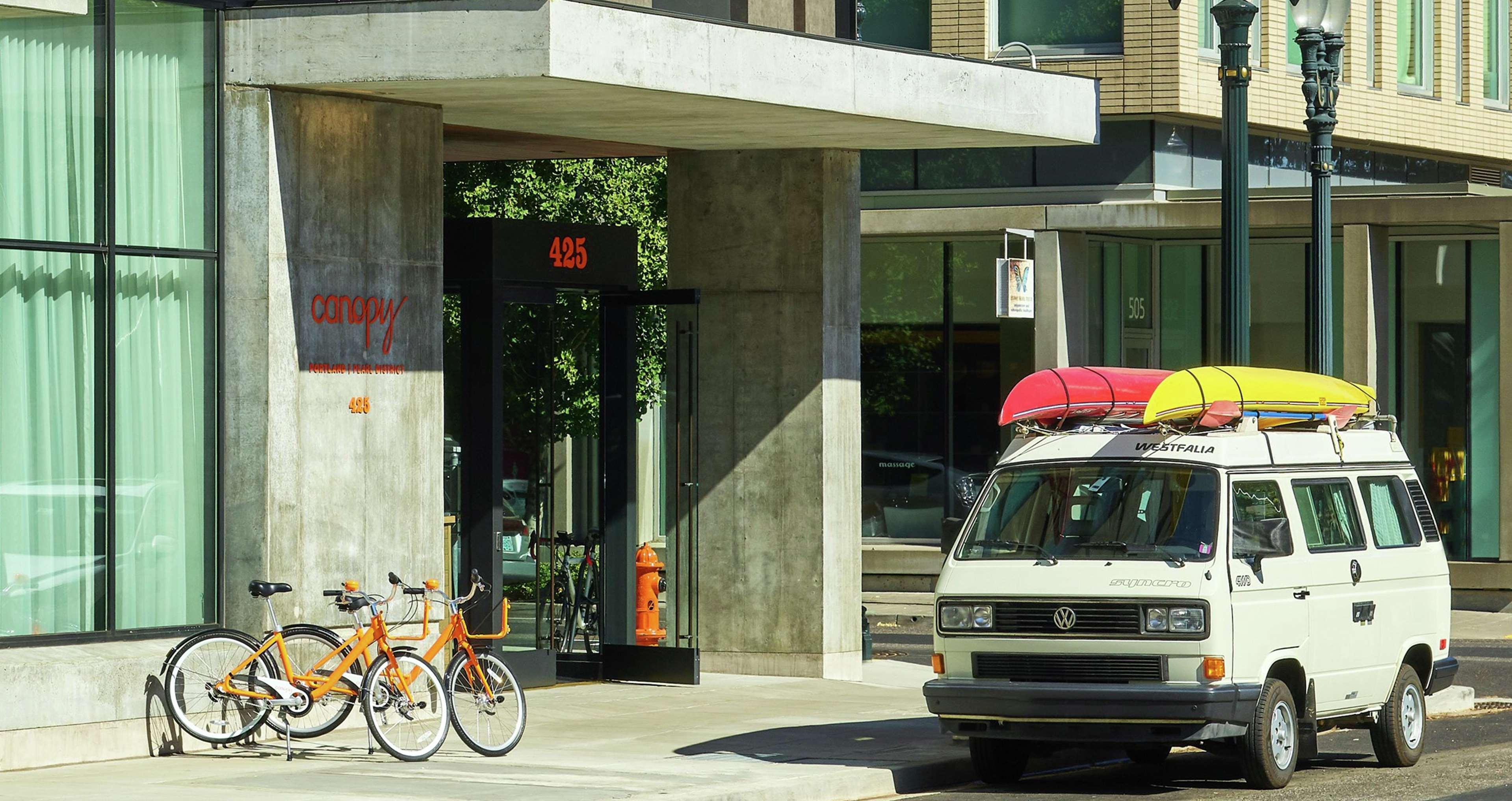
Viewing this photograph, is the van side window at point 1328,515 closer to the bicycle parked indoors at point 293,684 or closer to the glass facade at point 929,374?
the bicycle parked indoors at point 293,684

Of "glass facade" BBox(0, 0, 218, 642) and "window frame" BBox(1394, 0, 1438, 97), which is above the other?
"window frame" BBox(1394, 0, 1438, 97)

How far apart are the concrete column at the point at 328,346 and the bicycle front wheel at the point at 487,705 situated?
4.80 ft

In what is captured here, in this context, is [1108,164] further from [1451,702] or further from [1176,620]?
[1176,620]

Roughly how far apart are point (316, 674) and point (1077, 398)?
481 centimetres

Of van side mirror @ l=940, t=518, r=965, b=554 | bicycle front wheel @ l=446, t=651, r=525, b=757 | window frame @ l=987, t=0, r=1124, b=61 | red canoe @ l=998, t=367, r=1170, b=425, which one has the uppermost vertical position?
window frame @ l=987, t=0, r=1124, b=61

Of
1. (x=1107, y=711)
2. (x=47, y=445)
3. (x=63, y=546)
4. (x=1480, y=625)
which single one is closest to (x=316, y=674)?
(x=63, y=546)

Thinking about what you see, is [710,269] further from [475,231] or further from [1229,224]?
[1229,224]

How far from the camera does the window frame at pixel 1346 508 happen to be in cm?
1237

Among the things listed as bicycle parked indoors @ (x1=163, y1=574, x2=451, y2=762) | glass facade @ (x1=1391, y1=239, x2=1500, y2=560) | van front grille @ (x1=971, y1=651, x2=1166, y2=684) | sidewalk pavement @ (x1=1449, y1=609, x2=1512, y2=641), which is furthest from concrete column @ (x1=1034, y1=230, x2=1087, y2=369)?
bicycle parked indoors @ (x1=163, y1=574, x2=451, y2=762)

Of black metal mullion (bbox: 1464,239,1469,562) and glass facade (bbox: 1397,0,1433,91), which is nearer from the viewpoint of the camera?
black metal mullion (bbox: 1464,239,1469,562)

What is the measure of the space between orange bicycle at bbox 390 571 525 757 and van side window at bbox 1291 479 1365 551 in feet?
15.3

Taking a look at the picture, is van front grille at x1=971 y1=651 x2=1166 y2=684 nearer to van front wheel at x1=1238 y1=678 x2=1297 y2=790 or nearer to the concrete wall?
van front wheel at x1=1238 y1=678 x2=1297 y2=790

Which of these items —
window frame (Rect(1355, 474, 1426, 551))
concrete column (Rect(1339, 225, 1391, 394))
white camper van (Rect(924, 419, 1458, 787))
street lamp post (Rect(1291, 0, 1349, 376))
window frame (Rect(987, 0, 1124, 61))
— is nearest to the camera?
white camper van (Rect(924, 419, 1458, 787))

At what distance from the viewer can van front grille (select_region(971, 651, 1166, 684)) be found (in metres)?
11.5
